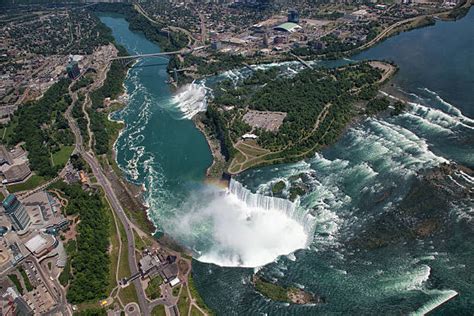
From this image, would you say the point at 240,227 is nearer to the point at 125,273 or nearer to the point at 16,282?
the point at 125,273

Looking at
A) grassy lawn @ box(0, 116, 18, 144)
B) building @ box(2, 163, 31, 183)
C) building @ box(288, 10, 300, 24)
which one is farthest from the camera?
building @ box(288, 10, 300, 24)

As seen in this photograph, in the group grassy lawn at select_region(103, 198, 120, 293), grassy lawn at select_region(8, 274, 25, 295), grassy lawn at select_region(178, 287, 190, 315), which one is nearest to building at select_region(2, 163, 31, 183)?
grassy lawn at select_region(103, 198, 120, 293)

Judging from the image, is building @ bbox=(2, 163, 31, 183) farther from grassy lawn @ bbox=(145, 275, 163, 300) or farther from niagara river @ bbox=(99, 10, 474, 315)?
grassy lawn @ bbox=(145, 275, 163, 300)

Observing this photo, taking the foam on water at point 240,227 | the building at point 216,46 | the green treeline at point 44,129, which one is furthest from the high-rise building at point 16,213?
the building at point 216,46

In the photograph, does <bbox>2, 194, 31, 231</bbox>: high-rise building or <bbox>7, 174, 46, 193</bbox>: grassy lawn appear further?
<bbox>7, 174, 46, 193</bbox>: grassy lawn

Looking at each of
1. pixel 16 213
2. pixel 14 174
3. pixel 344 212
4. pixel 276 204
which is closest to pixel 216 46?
pixel 14 174

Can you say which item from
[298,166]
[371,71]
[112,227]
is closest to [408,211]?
[298,166]
